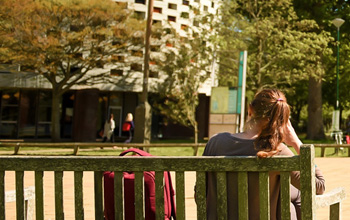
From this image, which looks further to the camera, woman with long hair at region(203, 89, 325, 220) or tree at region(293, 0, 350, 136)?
tree at region(293, 0, 350, 136)

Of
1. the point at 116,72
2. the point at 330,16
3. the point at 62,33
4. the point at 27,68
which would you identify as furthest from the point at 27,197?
the point at 116,72

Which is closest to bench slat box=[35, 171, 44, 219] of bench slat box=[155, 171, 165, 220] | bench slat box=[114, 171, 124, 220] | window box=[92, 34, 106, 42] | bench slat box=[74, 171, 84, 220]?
bench slat box=[74, 171, 84, 220]

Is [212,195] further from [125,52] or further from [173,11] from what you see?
[173,11]

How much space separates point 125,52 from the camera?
124 ft

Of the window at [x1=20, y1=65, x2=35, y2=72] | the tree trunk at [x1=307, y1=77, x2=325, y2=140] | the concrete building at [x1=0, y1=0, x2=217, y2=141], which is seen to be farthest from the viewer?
the tree trunk at [x1=307, y1=77, x2=325, y2=140]

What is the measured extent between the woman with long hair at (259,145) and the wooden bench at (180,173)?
0.23 feet

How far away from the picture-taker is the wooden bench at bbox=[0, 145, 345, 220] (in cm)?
326

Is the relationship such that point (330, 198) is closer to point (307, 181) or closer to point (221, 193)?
point (307, 181)

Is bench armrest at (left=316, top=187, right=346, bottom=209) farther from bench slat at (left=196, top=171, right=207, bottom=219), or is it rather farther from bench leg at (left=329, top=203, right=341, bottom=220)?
bench slat at (left=196, top=171, right=207, bottom=219)

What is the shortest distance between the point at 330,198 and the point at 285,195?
81cm

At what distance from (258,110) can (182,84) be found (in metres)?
32.9

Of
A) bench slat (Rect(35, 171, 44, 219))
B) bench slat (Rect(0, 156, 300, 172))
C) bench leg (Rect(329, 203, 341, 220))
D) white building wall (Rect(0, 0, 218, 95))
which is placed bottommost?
bench leg (Rect(329, 203, 341, 220))

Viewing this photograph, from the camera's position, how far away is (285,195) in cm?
331

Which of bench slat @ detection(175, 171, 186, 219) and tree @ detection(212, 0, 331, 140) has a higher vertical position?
tree @ detection(212, 0, 331, 140)
